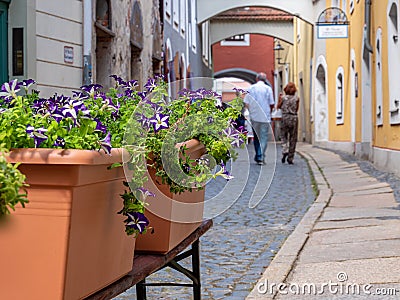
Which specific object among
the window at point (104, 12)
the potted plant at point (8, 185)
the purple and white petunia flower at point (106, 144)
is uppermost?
the window at point (104, 12)

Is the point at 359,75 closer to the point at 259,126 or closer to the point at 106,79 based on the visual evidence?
the point at 259,126

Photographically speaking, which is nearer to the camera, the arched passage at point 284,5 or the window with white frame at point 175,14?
the window with white frame at point 175,14

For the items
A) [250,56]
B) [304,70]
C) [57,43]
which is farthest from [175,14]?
[250,56]

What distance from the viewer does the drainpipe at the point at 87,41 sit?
1096 cm

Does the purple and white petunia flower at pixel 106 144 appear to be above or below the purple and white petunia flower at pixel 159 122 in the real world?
below

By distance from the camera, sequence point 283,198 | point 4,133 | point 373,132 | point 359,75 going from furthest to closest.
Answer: point 359,75
point 373,132
point 283,198
point 4,133

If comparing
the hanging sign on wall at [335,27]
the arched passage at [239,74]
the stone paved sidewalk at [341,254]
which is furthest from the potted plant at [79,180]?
the arched passage at [239,74]

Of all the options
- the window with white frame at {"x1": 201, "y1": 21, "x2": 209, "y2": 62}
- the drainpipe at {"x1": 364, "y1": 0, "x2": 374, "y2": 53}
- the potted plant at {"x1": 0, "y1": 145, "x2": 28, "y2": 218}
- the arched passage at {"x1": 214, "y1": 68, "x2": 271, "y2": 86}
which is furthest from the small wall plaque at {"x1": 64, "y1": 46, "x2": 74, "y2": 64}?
the arched passage at {"x1": 214, "y1": 68, "x2": 271, "y2": 86}

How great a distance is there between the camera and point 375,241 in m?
5.93

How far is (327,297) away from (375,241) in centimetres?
185

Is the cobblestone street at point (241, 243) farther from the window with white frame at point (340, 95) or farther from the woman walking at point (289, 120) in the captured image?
the window with white frame at point (340, 95)

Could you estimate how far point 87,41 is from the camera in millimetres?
11078

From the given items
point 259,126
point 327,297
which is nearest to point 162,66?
point 259,126

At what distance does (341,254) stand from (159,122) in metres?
3.19
